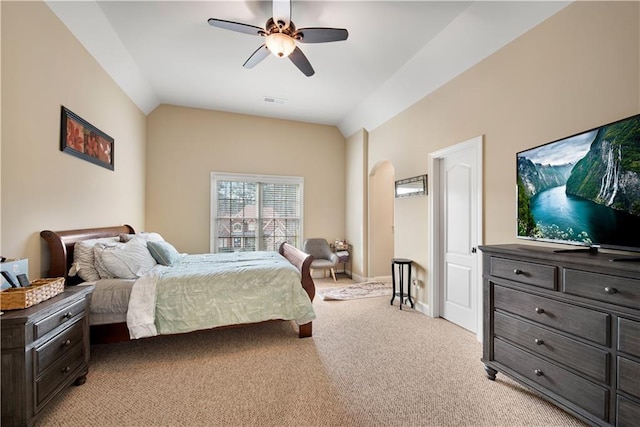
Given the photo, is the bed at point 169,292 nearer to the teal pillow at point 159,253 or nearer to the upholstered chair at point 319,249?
the teal pillow at point 159,253

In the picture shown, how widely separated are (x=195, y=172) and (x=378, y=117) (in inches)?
136

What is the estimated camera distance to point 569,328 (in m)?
1.66

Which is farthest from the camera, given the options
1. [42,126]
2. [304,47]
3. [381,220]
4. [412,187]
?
[381,220]

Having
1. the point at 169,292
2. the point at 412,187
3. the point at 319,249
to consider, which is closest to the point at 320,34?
the point at 412,187

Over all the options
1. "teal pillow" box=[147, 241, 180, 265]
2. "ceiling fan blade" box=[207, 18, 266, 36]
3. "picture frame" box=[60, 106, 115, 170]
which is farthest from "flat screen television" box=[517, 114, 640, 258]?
"picture frame" box=[60, 106, 115, 170]

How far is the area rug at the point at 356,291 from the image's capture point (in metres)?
4.41

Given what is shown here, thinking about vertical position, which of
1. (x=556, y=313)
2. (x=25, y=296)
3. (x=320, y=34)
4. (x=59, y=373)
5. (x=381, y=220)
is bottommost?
(x=59, y=373)

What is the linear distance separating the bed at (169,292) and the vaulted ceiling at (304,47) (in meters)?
2.08

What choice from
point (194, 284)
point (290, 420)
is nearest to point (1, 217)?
point (194, 284)

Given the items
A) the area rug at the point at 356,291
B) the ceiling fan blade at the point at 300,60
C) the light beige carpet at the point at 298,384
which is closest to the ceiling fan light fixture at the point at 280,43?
the ceiling fan blade at the point at 300,60

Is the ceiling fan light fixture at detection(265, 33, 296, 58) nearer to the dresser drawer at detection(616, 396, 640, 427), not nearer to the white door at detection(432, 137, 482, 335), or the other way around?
the white door at detection(432, 137, 482, 335)

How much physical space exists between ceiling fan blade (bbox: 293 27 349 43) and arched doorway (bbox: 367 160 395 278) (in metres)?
3.05

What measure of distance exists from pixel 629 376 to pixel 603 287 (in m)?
0.43

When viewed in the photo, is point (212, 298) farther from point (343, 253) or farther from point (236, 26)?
point (343, 253)
